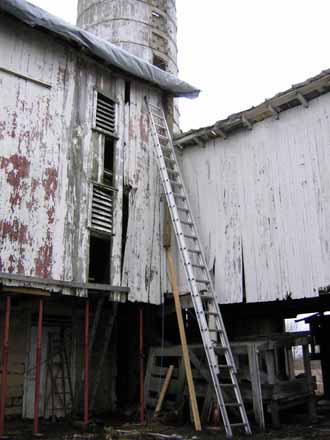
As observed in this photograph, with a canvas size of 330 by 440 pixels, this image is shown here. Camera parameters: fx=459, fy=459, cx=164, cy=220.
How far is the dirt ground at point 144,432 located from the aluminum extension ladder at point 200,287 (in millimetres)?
515

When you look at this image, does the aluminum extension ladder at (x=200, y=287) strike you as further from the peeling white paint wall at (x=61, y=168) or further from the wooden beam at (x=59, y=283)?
the wooden beam at (x=59, y=283)

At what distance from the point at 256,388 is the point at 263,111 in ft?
19.4

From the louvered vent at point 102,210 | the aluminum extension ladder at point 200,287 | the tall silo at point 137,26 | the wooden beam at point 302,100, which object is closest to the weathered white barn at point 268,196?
the wooden beam at point 302,100

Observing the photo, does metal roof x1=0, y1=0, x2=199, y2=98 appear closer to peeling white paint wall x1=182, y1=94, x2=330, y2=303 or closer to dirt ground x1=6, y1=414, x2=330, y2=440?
peeling white paint wall x1=182, y1=94, x2=330, y2=303

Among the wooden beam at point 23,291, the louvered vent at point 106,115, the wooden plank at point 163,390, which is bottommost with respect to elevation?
the wooden plank at point 163,390

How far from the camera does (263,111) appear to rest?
1036 centimetres

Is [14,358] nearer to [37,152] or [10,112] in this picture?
[37,152]

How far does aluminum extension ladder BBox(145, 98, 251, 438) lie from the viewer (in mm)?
8370

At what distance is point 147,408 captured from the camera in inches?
418

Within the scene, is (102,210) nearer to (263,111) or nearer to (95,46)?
(95,46)

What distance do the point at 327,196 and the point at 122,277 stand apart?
188 inches

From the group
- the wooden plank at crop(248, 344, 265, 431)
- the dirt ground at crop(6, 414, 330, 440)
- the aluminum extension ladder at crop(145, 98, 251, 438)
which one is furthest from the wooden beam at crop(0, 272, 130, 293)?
the wooden plank at crop(248, 344, 265, 431)

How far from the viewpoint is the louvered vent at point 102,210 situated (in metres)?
10.4

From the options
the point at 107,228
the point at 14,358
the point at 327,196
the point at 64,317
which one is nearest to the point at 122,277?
the point at 107,228
